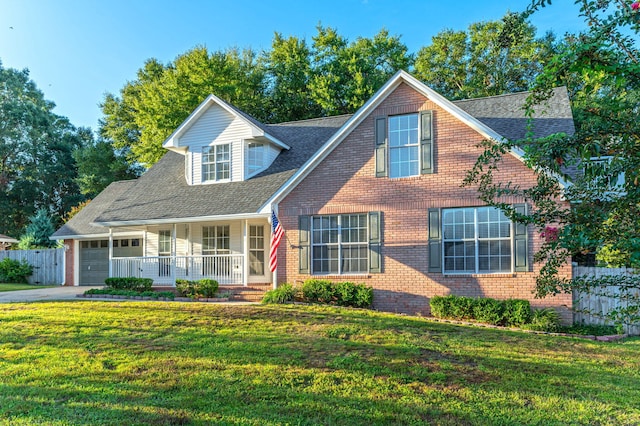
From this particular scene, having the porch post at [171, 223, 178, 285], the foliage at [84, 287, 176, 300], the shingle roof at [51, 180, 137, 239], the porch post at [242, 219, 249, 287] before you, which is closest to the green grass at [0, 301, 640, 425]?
the foliage at [84, 287, 176, 300]

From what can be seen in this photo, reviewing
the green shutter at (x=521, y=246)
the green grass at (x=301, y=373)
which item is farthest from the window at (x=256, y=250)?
the green shutter at (x=521, y=246)

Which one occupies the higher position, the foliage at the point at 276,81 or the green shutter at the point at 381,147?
the foliage at the point at 276,81

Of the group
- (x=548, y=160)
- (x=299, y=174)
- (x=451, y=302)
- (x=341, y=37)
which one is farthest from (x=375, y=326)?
(x=341, y=37)

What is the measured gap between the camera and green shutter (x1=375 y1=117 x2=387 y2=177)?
45.2ft

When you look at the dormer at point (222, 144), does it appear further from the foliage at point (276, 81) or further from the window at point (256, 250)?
the foliage at point (276, 81)

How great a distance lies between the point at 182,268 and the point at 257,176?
434cm

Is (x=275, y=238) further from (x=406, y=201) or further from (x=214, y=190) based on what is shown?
(x=214, y=190)

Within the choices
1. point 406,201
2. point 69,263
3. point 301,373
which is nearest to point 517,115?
point 406,201

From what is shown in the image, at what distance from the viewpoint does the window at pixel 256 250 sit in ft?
56.7

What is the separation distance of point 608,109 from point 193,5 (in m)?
15.4

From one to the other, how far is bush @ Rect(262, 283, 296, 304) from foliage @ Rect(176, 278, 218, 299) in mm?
2435

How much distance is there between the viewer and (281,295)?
13570 mm

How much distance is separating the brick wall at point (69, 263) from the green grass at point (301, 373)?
43.1ft

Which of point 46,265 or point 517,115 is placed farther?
point 46,265
